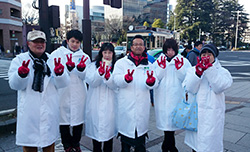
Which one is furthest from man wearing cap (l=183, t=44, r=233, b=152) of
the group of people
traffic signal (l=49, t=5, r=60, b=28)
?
traffic signal (l=49, t=5, r=60, b=28)

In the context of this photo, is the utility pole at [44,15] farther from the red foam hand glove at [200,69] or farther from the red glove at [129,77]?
the red foam hand glove at [200,69]

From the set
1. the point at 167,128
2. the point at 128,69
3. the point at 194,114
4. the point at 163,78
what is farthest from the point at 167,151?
the point at 128,69

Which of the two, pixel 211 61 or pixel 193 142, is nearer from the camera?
pixel 211 61

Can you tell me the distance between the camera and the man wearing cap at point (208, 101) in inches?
96.2

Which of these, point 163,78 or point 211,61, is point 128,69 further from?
point 211,61

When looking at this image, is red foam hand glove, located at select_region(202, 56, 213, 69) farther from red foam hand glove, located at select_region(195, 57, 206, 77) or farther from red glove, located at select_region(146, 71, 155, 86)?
red glove, located at select_region(146, 71, 155, 86)

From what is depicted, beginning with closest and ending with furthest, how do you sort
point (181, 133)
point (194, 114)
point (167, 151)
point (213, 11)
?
1. point (194, 114)
2. point (167, 151)
3. point (181, 133)
4. point (213, 11)

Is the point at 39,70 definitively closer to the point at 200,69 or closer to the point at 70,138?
the point at 70,138

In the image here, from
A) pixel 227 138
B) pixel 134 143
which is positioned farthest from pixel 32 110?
pixel 227 138

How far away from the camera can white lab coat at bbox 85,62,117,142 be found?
2.89 metres

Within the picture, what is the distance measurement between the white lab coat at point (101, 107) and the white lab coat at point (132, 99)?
129 millimetres

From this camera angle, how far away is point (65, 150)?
10.8 ft

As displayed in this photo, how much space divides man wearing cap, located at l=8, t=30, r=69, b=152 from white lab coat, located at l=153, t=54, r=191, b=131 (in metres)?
1.45

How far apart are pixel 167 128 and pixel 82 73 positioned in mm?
1552
